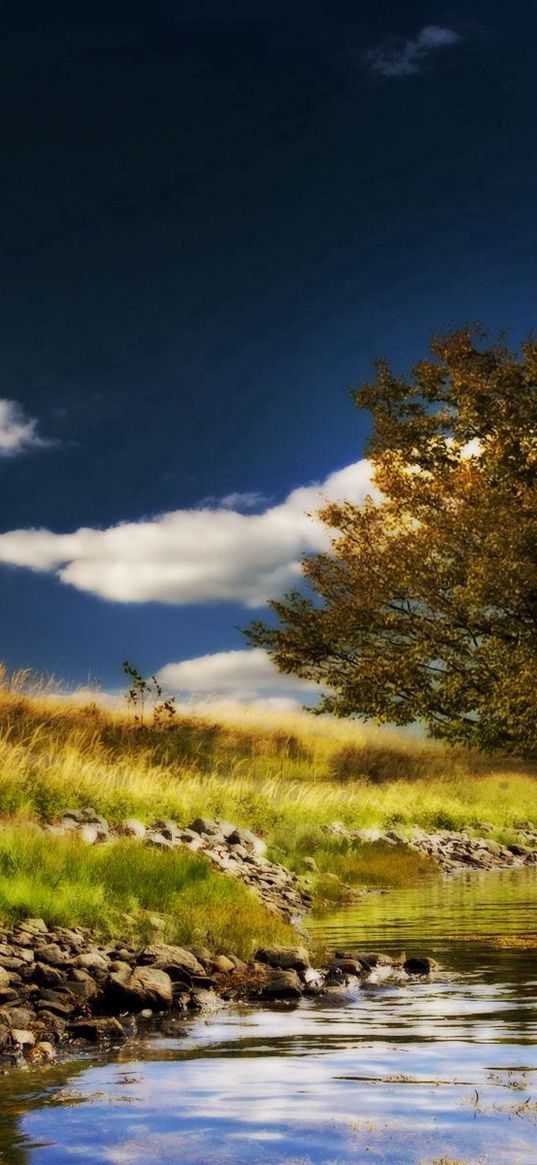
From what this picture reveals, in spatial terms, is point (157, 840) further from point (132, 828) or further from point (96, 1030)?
point (96, 1030)

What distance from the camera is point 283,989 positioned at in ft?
32.7

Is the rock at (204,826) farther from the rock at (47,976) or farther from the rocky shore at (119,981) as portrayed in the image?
the rock at (47,976)

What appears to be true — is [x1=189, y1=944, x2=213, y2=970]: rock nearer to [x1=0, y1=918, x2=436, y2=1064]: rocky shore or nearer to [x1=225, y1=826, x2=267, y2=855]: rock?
[x1=0, y1=918, x2=436, y2=1064]: rocky shore

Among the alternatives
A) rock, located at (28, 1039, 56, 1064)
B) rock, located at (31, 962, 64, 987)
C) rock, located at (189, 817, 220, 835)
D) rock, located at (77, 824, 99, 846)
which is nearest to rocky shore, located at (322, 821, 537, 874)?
rock, located at (189, 817, 220, 835)

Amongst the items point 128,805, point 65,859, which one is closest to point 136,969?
point 65,859

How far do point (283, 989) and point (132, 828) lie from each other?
30.5 ft

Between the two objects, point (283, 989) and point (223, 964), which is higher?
point (223, 964)

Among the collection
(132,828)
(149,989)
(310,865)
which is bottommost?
(149,989)

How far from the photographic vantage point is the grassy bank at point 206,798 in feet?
39.7

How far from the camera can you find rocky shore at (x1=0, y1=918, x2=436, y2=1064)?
324 inches

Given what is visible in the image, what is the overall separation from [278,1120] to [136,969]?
410 centimetres

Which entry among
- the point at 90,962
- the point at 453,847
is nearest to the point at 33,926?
the point at 90,962

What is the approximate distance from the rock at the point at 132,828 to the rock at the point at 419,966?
8202mm

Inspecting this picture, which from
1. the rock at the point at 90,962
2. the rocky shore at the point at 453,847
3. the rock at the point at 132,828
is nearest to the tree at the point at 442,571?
the rocky shore at the point at 453,847
